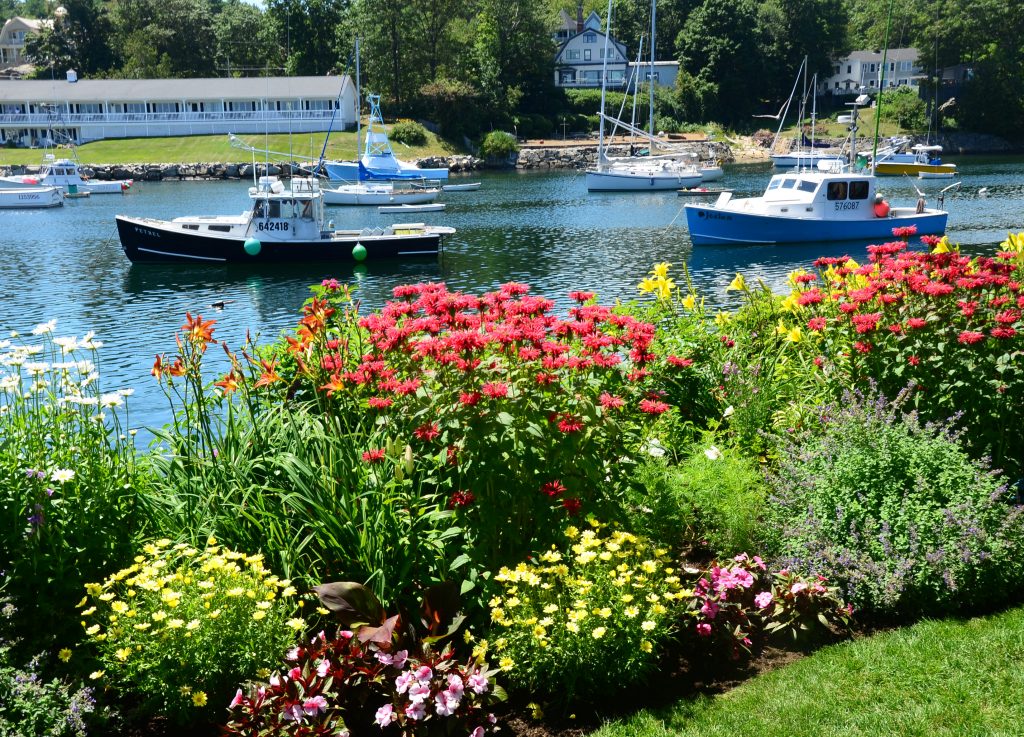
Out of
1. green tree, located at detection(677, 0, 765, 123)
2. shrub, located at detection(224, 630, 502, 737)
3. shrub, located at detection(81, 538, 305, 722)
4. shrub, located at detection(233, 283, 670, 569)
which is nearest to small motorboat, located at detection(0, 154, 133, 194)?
green tree, located at detection(677, 0, 765, 123)

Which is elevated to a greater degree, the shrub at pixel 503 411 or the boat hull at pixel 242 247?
the shrub at pixel 503 411

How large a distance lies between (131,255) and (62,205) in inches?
Result: 1023

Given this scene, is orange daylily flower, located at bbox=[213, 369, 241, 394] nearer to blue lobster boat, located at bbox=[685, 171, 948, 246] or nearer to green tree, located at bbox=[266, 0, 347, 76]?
blue lobster boat, located at bbox=[685, 171, 948, 246]

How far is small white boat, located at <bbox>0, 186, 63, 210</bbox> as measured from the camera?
5091cm

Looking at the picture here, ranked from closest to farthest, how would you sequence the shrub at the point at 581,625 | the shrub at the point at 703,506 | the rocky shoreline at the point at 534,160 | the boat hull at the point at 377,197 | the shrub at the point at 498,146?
the shrub at the point at 581,625 → the shrub at the point at 703,506 → the boat hull at the point at 377,197 → the rocky shoreline at the point at 534,160 → the shrub at the point at 498,146

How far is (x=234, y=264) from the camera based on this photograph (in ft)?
99.9

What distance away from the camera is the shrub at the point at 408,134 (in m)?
79.1

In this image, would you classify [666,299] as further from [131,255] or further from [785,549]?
[131,255]

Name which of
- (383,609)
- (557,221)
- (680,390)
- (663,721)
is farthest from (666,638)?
(557,221)

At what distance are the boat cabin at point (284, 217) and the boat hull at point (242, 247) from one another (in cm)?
29

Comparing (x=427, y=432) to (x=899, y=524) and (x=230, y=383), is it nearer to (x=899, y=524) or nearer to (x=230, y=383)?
(x=230, y=383)

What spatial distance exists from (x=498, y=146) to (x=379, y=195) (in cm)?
2883

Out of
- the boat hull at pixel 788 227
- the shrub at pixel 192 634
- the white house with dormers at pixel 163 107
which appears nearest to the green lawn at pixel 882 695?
the shrub at pixel 192 634

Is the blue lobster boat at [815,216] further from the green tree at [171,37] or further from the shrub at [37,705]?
the green tree at [171,37]
